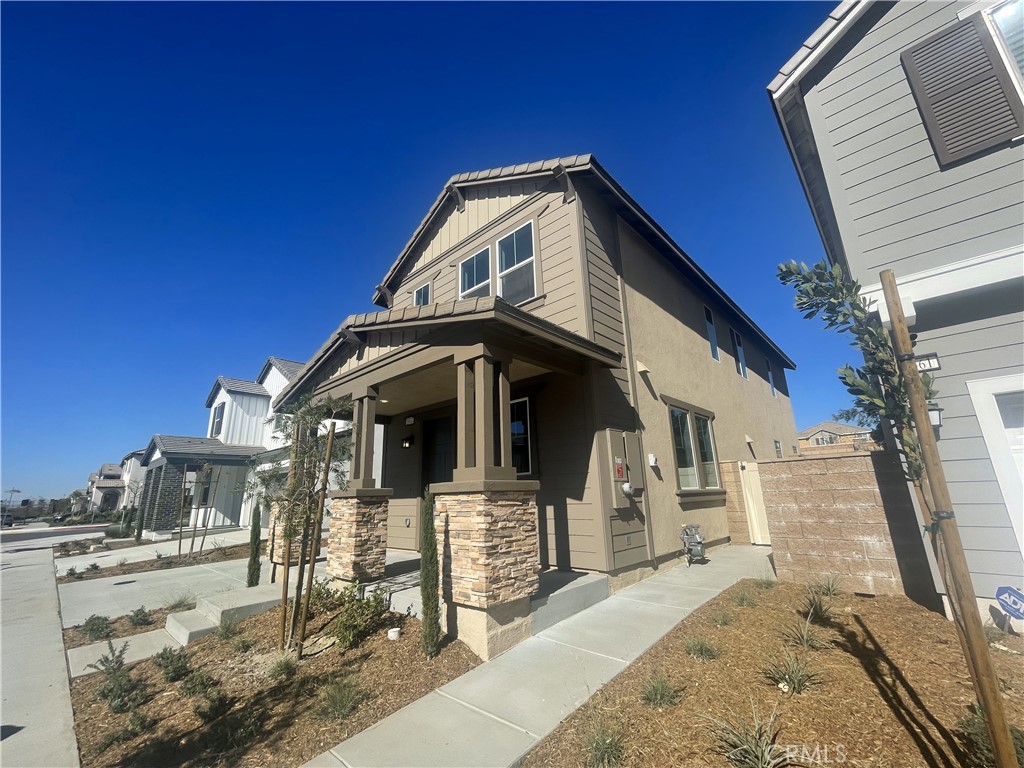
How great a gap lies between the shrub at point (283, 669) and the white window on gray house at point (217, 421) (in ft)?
69.7

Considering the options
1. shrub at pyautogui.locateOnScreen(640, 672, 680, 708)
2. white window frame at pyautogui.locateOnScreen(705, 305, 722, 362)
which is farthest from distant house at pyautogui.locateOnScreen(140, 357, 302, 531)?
shrub at pyautogui.locateOnScreen(640, 672, 680, 708)

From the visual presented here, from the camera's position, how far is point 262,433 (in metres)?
21.2

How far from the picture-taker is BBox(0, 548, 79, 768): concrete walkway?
315 cm

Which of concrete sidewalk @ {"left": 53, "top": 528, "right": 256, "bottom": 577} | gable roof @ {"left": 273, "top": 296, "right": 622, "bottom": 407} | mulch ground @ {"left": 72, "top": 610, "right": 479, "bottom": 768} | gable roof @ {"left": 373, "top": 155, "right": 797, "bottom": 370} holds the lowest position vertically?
mulch ground @ {"left": 72, "top": 610, "right": 479, "bottom": 768}

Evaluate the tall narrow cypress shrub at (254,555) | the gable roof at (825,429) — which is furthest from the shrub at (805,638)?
the gable roof at (825,429)

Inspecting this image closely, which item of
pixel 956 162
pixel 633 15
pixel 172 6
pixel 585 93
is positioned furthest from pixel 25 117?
pixel 956 162

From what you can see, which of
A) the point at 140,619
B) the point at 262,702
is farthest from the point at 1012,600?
the point at 140,619

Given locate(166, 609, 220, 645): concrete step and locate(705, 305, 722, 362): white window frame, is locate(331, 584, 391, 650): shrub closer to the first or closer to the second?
locate(166, 609, 220, 645): concrete step

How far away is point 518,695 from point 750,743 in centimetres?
180

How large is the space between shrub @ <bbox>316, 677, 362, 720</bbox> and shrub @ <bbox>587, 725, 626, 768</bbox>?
198cm

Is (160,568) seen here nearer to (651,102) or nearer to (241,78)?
(241,78)

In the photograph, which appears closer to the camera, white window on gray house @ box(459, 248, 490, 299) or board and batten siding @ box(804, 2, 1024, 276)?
board and batten siding @ box(804, 2, 1024, 276)

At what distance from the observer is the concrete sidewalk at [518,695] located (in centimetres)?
282

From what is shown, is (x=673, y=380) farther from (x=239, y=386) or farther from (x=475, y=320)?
(x=239, y=386)
